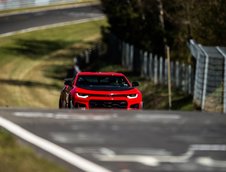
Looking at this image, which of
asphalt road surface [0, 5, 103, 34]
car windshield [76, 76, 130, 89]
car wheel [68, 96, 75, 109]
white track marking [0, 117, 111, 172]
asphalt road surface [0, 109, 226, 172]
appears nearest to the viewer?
white track marking [0, 117, 111, 172]

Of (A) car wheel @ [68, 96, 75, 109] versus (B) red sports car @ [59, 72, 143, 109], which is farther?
(A) car wheel @ [68, 96, 75, 109]

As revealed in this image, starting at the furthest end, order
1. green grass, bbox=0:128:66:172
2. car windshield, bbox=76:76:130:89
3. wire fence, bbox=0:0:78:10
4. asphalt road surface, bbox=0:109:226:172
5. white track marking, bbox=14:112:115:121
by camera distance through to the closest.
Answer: wire fence, bbox=0:0:78:10 < car windshield, bbox=76:76:130:89 < white track marking, bbox=14:112:115:121 < asphalt road surface, bbox=0:109:226:172 < green grass, bbox=0:128:66:172

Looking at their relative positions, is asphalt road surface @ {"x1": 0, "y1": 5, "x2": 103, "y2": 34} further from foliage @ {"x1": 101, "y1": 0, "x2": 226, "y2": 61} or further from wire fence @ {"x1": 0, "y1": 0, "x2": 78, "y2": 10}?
foliage @ {"x1": 101, "y1": 0, "x2": 226, "y2": 61}

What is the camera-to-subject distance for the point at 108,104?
58.1 feet

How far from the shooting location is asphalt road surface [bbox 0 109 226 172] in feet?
27.4

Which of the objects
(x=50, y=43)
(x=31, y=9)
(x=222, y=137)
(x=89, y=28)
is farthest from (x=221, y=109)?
(x=31, y=9)

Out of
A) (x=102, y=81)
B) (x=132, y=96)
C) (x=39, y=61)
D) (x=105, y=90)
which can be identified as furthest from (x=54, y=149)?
(x=39, y=61)

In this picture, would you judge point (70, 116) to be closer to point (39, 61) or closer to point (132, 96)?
point (132, 96)

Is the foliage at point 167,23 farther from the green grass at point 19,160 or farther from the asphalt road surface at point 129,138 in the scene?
the green grass at point 19,160

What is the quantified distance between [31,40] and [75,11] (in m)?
20.6

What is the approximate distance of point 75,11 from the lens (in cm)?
8469

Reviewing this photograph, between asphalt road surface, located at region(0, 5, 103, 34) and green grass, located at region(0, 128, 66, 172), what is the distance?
188ft

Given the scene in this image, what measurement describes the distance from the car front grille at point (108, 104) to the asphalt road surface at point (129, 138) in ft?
17.3

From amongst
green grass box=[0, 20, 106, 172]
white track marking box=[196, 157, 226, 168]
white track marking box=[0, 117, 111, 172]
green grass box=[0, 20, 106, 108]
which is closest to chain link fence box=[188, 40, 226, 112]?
green grass box=[0, 20, 106, 108]
